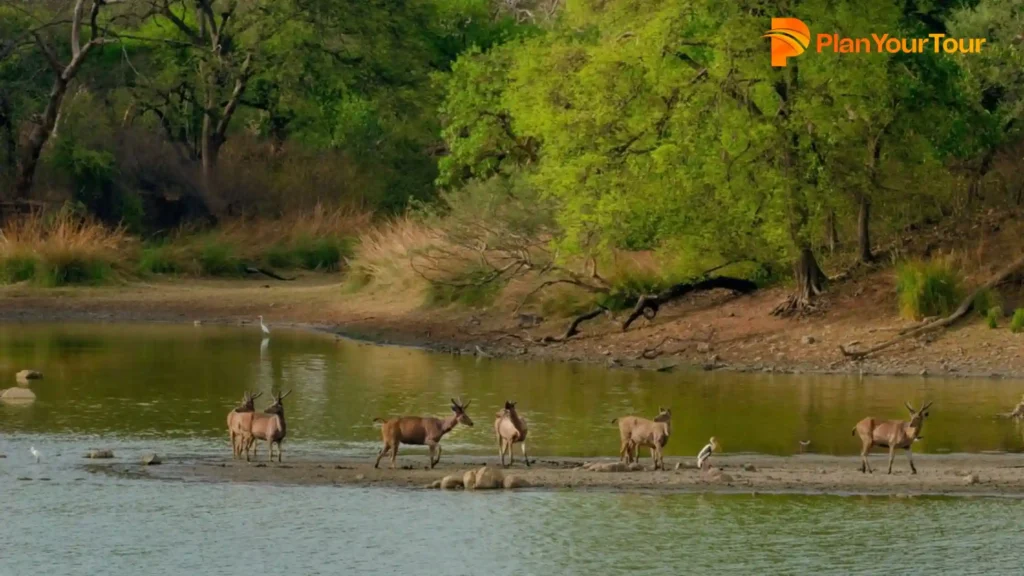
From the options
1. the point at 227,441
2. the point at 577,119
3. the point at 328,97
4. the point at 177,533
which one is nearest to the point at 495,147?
the point at 577,119

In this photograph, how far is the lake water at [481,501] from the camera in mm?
15289

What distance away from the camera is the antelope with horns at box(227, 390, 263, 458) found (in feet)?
62.3

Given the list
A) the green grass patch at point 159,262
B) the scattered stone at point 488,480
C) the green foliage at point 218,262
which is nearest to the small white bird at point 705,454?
the scattered stone at point 488,480

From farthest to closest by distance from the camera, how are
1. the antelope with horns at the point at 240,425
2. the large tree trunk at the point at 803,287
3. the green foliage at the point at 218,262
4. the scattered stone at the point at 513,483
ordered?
the green foliage at the point at 218,262
the large tree trunk at the point at 803,287
the antelope with horns at the point at 240,425
the scattered stone at the point at 513,483

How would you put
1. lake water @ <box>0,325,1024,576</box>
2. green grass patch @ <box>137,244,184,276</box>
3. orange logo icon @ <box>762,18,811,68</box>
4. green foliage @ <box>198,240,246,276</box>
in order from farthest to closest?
green foliage @ <box>198,240,246,276</box>
green grass patch @ <box>137,244,184,276</box>
orange logo icon @ <box>762,18,811,68</box>
lake water @ <box>0,325,1024,576</box>

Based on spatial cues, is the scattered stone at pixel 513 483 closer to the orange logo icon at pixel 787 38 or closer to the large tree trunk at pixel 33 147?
the orange logo icon at pixel 787 38

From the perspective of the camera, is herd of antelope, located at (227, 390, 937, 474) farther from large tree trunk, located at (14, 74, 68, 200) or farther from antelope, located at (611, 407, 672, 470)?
large tree trunk, located at (14, 74, 68, 200)

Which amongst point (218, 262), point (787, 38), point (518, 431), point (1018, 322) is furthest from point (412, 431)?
point (218, 262)

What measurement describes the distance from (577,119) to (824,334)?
5.51 metres

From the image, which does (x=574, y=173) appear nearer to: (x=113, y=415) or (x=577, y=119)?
(x=577, y=119)

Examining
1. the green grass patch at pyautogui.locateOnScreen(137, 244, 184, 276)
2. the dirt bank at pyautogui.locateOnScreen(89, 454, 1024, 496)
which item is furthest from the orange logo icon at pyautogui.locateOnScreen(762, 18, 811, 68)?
the green grass patch at pyautogui.locateOnScreen(137, 244, 184, 276)

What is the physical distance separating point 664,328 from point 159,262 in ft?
52.5

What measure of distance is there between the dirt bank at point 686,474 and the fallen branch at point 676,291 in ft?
37.8

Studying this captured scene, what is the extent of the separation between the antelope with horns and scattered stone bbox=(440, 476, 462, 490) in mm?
2428
